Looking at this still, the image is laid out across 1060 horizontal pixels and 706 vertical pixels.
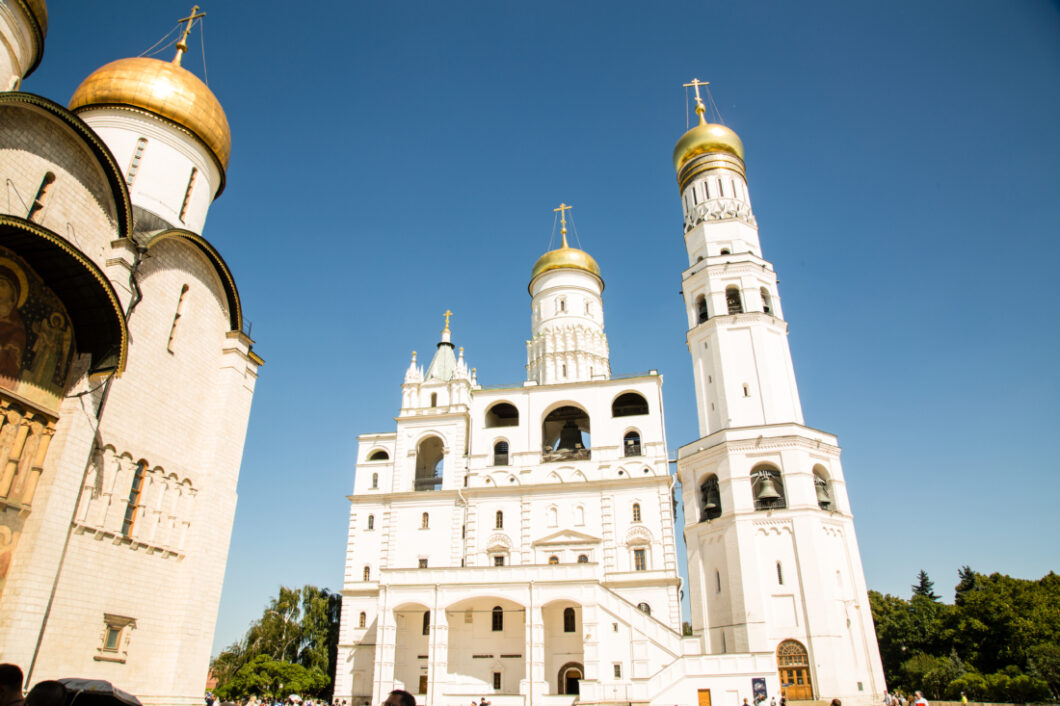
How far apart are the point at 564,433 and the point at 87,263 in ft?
80.8

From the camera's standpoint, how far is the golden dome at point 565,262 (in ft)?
124

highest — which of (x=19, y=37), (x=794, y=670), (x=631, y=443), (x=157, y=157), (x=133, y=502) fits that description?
(x=19, y=37)

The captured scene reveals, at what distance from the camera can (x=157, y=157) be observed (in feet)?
58.5

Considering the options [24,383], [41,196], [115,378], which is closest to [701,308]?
[115,378]

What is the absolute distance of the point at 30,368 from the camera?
11781 millimetres

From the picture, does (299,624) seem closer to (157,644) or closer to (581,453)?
(581,453)

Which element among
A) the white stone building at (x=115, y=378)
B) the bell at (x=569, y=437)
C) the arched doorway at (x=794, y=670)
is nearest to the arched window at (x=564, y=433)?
the bell at (x=569, y=437)

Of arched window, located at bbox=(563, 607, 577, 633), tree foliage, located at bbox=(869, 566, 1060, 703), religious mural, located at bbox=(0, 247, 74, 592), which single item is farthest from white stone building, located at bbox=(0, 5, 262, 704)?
tree foliage, located at bbox=(869, 566, 1060, 703)

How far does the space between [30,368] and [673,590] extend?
908 inches

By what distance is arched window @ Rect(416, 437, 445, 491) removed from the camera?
3375 cm

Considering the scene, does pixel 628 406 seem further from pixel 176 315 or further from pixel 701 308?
pixel 176 315

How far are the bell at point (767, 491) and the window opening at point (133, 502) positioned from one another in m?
18.9

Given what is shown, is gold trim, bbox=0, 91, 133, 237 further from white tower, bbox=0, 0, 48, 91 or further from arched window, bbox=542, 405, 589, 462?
arched window, bbox=542, 405, 589, 462

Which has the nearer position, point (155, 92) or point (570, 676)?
point (155, 92)
